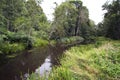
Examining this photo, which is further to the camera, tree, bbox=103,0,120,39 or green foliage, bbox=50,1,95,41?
green foliage, bbox=50,1,95,41

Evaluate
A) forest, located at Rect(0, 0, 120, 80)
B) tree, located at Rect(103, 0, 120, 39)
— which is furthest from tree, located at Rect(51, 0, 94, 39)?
tree, located at Rect(103, 0, 120, 39)

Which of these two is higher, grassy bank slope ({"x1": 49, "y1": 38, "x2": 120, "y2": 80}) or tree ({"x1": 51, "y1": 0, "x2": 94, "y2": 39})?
tree ({"x1": 51, "y1": 0, "x2": 94, "y2": 39})

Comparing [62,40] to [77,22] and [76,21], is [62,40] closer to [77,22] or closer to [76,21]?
[76,21]

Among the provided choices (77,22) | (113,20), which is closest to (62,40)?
(113,20)

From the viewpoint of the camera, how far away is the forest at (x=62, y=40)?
7.69 m

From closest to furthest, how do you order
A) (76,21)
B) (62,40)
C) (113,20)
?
1. (62,40)
2. (113,20)
3. (76,21)

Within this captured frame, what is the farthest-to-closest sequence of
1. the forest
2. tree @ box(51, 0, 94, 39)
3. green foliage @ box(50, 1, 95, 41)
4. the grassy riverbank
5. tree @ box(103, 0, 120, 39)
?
A: green foliage @ box(50, 1, 95, 41)
tree @ box(51, 0, 94, 39)
tree @ box(103, 0, 120, 39)
the forest
the grassy riverbank

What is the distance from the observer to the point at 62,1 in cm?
3472

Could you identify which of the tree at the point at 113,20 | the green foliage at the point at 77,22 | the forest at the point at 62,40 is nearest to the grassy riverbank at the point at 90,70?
the forest at the point at 62,40

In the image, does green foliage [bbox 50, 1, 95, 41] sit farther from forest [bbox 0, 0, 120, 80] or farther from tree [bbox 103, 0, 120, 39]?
tree [bbox 103, 0, 120, 39]

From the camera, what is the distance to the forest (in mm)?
7694

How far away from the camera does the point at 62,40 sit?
3219cm

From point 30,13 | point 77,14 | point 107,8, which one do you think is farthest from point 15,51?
point 77,14

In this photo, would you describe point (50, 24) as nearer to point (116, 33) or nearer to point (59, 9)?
point (59, 9)
